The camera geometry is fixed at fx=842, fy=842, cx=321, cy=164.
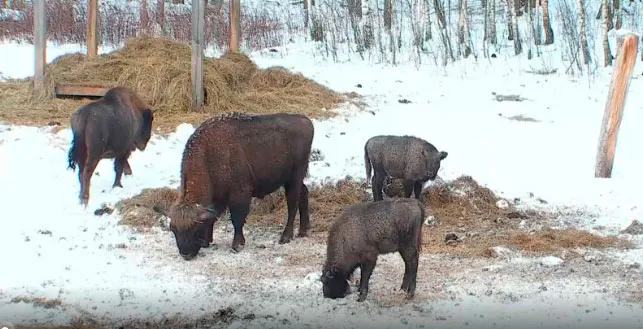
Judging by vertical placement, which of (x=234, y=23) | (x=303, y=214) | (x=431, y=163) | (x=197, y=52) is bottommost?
(x=303, y=214)

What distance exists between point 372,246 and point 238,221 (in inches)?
87.8

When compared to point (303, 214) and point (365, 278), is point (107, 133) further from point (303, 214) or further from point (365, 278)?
point (365, 278)

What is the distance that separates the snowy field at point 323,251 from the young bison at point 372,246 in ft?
0.53

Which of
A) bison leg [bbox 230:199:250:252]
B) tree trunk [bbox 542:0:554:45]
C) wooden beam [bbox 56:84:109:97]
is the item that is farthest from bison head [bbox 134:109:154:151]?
→ tree trunk [bbox 542:0:554:45]

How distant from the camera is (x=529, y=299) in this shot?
734cm

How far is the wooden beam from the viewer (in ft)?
49.1

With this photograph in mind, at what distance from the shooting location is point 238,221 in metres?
9.13

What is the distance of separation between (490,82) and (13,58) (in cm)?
1067

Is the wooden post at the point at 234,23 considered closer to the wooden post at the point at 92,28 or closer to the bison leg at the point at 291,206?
the wooden post at the point at 92,28

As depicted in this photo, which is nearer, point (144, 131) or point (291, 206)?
point (291, 206)

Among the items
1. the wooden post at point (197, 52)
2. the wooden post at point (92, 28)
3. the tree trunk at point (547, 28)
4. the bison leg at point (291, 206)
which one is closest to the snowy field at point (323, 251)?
the bison leg at point (291, 206)

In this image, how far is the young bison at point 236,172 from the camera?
28.6 ft

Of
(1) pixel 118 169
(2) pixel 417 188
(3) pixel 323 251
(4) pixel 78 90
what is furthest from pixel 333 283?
(4) pixel 78 90

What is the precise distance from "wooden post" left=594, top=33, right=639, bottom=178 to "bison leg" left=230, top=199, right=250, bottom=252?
5.69 metres
